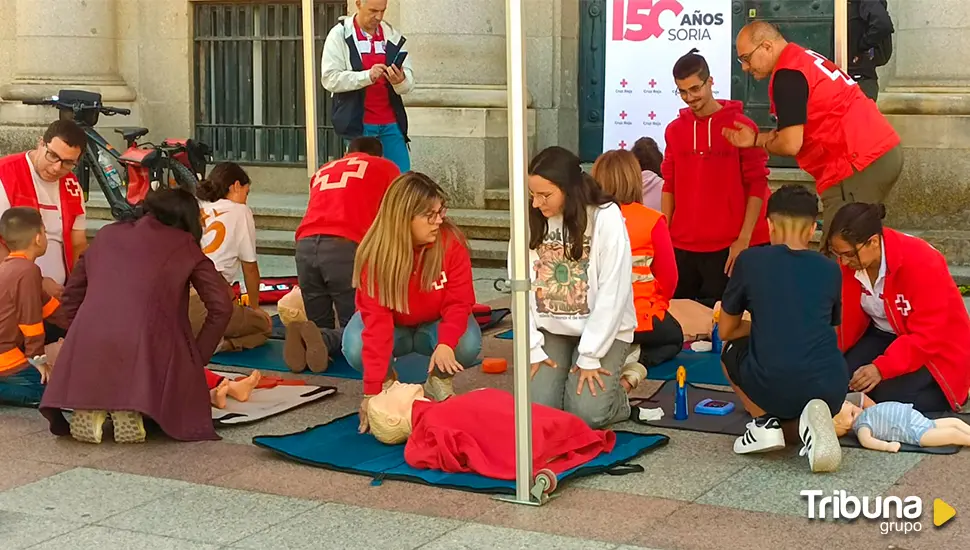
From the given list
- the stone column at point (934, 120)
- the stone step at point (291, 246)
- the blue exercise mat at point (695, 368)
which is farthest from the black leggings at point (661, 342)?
the stone column at point (934, 120)

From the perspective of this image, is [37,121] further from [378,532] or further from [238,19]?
[378,532]

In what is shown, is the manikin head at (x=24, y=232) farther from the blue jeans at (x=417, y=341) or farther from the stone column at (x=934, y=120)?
Result: the stone column at (x=934, y=120)

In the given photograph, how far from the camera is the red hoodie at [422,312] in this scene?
6.25 m

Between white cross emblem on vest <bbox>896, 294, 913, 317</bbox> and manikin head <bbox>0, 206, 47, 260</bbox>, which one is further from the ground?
manikin head <bbox>0, 206, 47, 260</bbox>

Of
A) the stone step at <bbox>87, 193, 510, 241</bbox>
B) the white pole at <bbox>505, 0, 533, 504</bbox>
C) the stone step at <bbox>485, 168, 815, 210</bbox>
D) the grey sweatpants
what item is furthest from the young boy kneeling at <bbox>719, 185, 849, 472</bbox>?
the stone step at <bbox>87, 193, 510, 241</bbox>

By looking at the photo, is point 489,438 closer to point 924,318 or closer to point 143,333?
point 143,333

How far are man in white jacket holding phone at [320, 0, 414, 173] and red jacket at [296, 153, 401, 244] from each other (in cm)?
134

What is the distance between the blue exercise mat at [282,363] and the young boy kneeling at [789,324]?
194cm

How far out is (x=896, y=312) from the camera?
6281mm

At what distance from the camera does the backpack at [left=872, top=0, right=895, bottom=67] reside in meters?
10.3

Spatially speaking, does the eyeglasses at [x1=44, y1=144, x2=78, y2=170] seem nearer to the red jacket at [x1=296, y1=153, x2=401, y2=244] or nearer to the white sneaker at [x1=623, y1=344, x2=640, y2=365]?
the red jacket at [x1=296, y1=153, x2=401, y2=244]

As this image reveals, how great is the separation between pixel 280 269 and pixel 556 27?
127 inches

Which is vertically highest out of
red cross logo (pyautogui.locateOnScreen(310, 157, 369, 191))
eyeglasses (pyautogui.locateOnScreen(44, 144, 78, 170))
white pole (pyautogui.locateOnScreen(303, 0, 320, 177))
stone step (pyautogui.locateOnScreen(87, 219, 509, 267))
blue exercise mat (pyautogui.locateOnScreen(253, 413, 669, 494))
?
white pole (pyautogui.locateOnScreen(303, 0, 320, 177))

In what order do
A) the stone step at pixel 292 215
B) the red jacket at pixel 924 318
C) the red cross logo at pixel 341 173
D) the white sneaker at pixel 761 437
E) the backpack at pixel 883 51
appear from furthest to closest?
the stone step at pixel 292 215 → the backpack at pixel 883 51 → the red cross logo at pixel 341 173 → the red jacket at pixel 924 318 → the white sneaker at pixel 761 437
